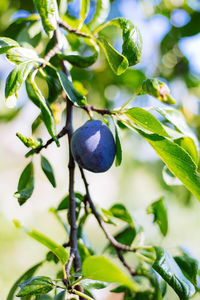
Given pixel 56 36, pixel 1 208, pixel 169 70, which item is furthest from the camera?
pixel 1 208

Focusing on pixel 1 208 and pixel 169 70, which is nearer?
pixel 169 70

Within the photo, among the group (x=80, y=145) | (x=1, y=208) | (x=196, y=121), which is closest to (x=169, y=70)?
(x=196, y=121)

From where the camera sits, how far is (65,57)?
0.66 meters

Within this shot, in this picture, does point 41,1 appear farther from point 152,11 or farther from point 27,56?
point 152,11

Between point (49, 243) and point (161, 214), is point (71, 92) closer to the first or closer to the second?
point (49, 243)

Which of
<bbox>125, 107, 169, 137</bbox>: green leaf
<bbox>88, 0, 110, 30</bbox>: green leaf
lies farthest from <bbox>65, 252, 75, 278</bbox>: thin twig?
<bbox>88, 0, 110, 30</bbox>: green leaf

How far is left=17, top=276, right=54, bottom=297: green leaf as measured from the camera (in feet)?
1.81

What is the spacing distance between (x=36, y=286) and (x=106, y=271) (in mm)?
186

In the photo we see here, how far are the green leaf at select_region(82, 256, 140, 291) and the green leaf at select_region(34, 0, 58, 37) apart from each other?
37cm

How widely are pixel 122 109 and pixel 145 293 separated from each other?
450 mm

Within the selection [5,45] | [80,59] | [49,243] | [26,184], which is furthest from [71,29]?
[49,243]

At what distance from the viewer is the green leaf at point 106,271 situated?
365mm

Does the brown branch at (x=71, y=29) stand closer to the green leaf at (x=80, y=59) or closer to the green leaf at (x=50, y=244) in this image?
the green leaf at (x=80, y=59)

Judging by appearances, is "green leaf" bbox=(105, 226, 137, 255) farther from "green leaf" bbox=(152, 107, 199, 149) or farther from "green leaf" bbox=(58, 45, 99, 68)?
"green leaf" bbox=(58, 45, 99, 68)
